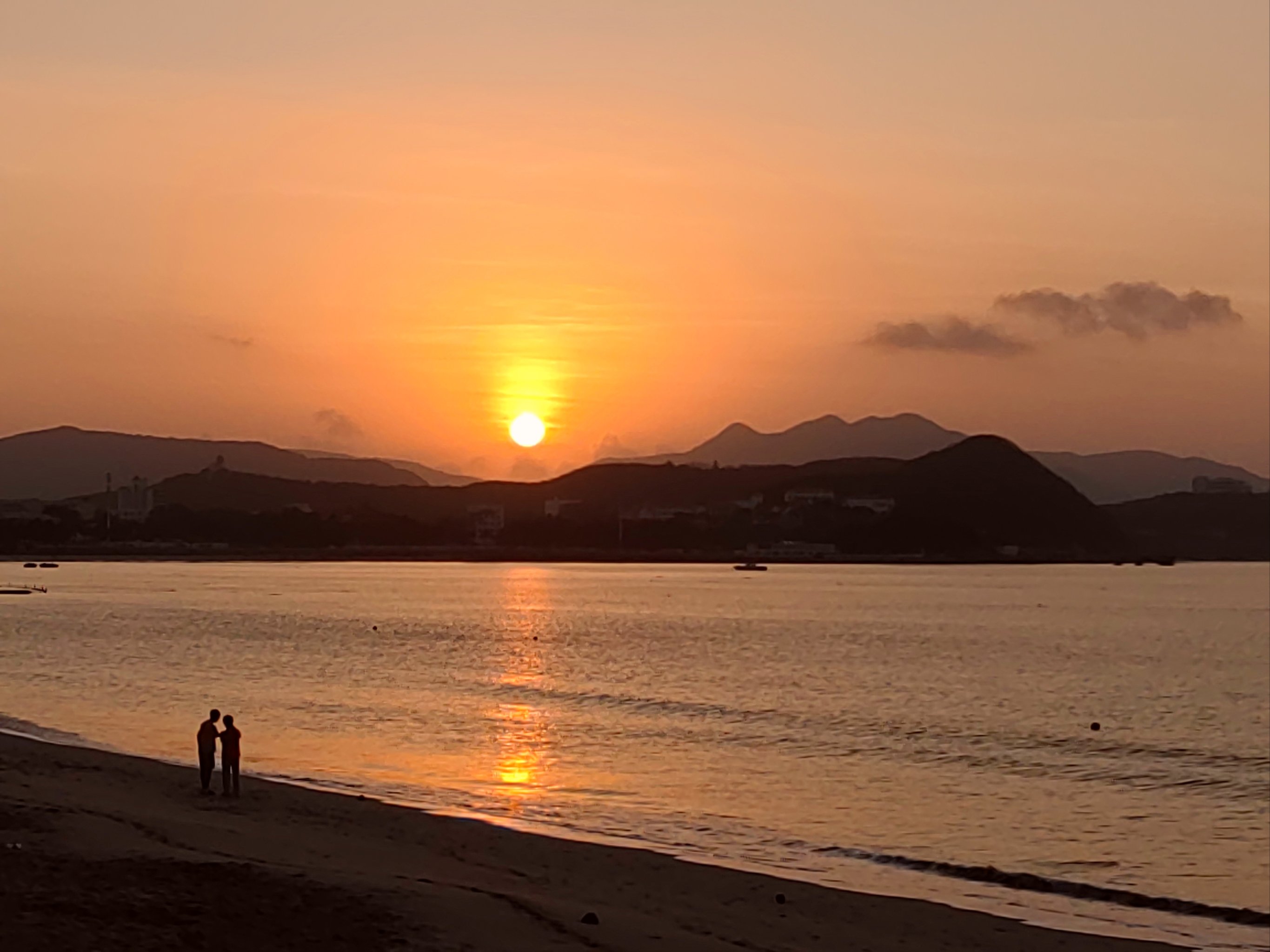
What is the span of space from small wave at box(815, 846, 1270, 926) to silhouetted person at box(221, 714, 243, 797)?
8.63 metres

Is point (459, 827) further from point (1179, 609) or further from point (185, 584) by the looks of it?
point (185, 584)

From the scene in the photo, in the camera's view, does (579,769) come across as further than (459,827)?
Yes

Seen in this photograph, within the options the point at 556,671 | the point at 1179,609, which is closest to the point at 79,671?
the point at 556,671

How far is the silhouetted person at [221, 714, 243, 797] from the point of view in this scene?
22.2 meters

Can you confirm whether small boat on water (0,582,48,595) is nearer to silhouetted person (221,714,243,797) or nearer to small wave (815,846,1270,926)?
silhouetted person (221,714,243,797)

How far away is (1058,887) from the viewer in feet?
67.4

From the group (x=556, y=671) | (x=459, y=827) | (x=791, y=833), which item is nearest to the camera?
(x=459, y=827)

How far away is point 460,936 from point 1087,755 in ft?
88.9

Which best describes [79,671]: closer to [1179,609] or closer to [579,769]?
[579,769]

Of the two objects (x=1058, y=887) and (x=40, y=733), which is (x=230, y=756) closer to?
(x=1058, y=887)

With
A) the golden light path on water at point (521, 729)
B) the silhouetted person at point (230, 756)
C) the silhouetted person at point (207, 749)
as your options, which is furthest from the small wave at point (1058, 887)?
the silhouetted person at point (207, 749)

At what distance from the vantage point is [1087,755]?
37.0 m

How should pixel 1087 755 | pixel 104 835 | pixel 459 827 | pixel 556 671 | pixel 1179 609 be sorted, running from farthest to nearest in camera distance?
pixel 1179 609, pixel 556 671, pixel 1087 755, pixel 459 827, pixel 104 835

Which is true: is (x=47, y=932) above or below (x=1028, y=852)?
above
